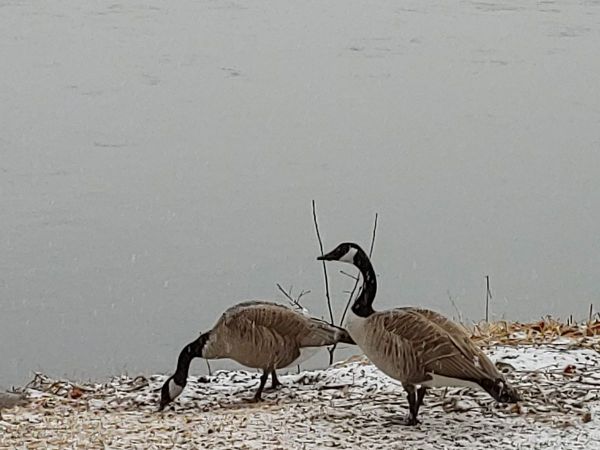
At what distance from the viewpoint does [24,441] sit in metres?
5.26

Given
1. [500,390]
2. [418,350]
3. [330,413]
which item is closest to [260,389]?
[330,413]

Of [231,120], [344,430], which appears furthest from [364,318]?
[231,120]

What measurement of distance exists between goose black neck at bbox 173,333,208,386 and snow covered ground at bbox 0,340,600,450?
17 cm

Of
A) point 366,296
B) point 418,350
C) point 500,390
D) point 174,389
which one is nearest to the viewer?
point 500,390

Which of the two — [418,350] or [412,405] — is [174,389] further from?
[418,350]

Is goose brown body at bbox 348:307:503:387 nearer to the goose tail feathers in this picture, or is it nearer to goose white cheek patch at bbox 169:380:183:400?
the goose tail feathers

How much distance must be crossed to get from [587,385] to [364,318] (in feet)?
4.46

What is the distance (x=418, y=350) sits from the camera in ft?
16.8

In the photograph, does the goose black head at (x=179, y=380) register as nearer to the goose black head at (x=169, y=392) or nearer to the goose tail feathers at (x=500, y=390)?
the goose black head at (x=169, y=392)

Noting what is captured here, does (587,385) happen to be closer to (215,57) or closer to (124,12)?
(215,57)

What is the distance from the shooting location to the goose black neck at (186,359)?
243 inches

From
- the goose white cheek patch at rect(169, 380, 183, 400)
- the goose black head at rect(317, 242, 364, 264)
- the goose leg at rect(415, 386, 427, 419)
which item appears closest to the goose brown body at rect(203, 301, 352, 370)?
the goose white cheek patch at rect(169, 380, 183, 400)

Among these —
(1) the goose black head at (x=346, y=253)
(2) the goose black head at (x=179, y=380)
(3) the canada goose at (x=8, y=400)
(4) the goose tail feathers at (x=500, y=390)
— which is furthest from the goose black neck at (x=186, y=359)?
(4) the goose tail feathers at (x=500, y=390)

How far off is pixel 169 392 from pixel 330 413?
1.03 metres
